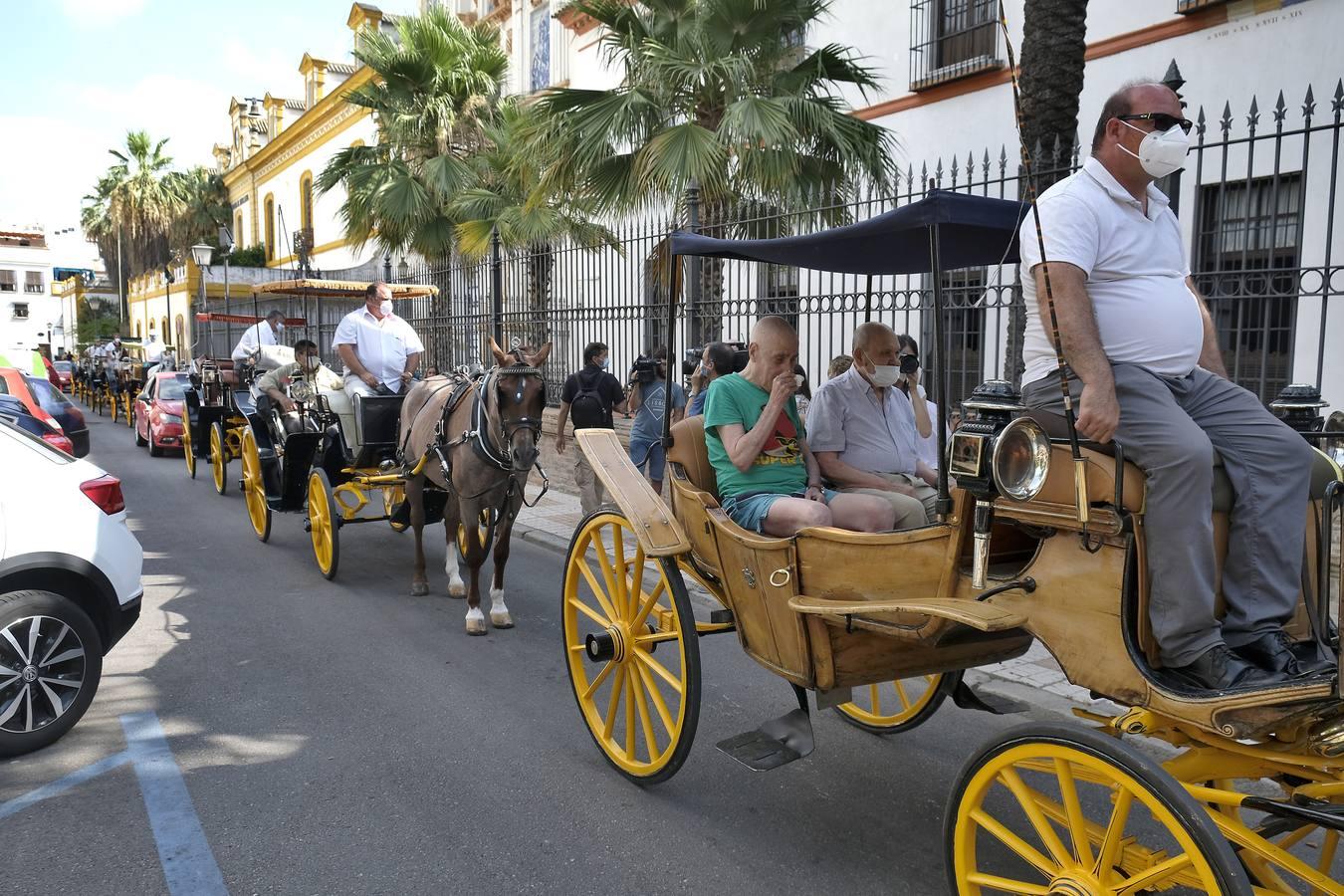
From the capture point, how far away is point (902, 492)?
13.6ft

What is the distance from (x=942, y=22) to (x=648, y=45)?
482 cm

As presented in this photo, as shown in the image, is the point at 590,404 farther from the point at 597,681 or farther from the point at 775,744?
the point at 775,744

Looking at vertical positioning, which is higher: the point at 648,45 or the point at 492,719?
the point at 648,45

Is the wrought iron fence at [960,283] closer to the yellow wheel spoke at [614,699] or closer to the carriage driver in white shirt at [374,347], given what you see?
the yellow wheel spoke at [614,699]

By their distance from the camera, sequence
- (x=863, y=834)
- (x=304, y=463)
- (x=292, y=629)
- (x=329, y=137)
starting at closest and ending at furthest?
1. (x=863, y=834)
2. (x=292, y=629)
3. (x=304, y=463)
4. (x=329, y=137)

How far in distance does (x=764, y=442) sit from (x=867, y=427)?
73 centimetres

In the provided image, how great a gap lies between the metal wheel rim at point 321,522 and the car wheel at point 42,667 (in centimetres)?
304

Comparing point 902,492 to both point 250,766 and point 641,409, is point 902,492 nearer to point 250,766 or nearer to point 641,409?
point 250,766

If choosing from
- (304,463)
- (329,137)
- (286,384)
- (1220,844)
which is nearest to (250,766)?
(1220,844)

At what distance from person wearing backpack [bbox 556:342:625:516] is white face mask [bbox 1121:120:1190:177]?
6.86m

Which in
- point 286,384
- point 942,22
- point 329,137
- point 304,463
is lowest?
point 304,463

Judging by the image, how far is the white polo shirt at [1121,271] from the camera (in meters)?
2.67

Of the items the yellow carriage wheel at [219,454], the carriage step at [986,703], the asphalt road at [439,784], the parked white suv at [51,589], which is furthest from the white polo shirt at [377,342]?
the carriage step at [986,703]

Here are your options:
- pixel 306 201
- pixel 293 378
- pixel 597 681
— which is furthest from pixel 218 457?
pixel 306 201
